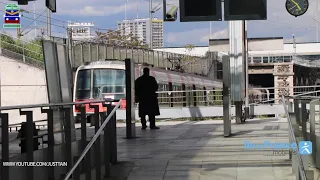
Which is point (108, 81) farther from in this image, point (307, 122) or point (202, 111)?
point (307, 122)

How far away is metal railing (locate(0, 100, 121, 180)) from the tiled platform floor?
755 mm

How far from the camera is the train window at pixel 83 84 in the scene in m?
25.4

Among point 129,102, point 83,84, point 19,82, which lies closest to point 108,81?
point 83,84

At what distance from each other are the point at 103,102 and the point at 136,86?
6.58 m

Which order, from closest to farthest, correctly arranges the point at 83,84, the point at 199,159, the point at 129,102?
the point at 199,159
the point at 129,102
the point at 83,84

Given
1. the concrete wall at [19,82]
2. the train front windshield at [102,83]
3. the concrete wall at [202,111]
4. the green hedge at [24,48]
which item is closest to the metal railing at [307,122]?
the concrete wall at [202,111]

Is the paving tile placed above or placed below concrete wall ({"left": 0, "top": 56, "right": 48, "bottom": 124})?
below

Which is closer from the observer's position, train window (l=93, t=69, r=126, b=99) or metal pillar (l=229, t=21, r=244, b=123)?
metal pillar (l=229, t=21, r=244, b=123)

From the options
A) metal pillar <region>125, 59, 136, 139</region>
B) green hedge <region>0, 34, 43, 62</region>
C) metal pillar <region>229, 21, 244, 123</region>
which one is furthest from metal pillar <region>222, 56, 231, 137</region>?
green hedge <region>0, 34, 43, 62</region>

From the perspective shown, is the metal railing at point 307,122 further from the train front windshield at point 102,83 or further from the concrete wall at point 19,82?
the train front windshield at point 102,83

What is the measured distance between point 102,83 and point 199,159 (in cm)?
1708

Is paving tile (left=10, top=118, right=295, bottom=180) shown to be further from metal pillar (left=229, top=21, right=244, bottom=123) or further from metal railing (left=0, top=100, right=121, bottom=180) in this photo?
metal pillar (left=229, top=21, right=244, bottom=123)

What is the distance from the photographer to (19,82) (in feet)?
78.2

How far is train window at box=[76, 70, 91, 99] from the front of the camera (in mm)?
25422
